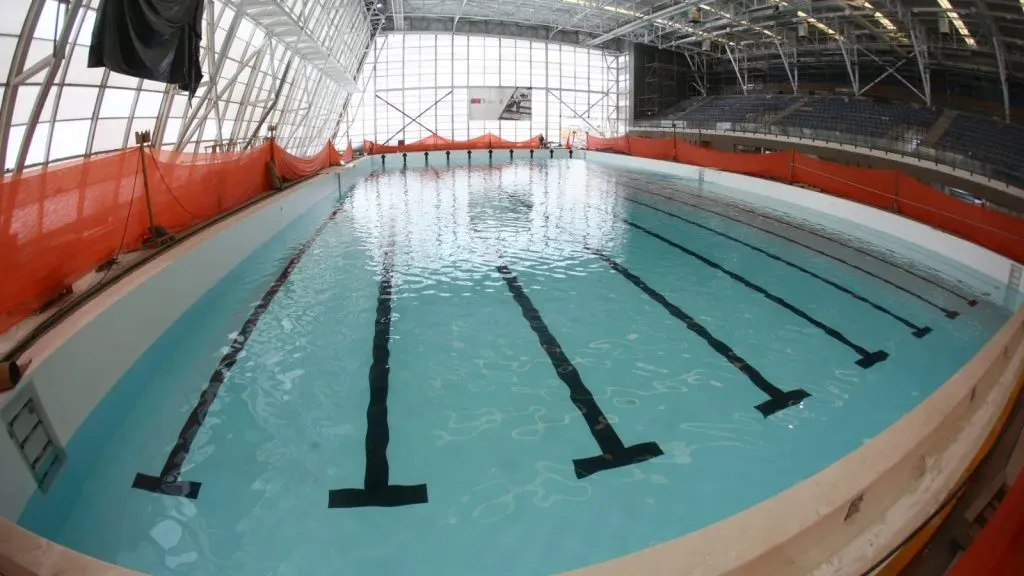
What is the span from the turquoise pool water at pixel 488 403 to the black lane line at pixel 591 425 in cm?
2

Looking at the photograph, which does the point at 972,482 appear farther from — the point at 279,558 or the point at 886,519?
the point at 279,558

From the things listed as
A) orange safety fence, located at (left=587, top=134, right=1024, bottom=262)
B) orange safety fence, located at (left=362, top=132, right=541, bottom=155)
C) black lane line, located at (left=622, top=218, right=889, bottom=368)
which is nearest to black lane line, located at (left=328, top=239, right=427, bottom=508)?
black lane line, located at (left=622, top=218, right=889, bottom=368)

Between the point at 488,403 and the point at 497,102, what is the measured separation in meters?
28.0

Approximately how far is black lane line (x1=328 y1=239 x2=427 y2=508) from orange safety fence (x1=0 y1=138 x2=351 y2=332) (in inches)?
98.2

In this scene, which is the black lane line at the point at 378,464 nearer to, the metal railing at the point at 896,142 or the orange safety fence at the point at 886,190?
the orange safety fence at the point at 886,190

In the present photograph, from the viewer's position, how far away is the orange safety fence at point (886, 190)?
26.7ft

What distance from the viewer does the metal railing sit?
557 inches

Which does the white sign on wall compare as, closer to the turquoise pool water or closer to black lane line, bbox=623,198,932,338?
black lane line, bbox=623,198,932,338

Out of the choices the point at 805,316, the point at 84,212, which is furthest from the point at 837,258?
the point at 84,212

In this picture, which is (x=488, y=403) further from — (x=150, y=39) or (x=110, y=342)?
(x=150, y=39)

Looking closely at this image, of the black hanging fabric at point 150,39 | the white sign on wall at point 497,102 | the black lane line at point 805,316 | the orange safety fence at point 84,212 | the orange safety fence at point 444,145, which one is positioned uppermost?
the white sign on wall at point 497,102

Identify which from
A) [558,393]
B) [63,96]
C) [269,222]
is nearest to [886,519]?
[558,393]

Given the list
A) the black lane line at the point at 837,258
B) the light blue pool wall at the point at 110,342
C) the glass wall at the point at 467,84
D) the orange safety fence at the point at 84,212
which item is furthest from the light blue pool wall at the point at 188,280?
the glass wall at the point at 467,84

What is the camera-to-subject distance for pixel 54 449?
340 centimetres
